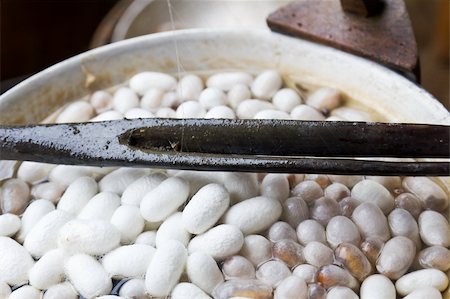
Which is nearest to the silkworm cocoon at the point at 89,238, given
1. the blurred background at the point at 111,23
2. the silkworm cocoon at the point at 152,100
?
the silkworm cocoon at the point at 152,100

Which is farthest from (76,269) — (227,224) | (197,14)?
(197,14)

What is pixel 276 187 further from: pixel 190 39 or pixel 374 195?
pixel 190 39

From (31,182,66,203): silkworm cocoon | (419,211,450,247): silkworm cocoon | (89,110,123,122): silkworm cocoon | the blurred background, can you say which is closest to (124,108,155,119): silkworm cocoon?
(89,110,123,122): silkworm cocoon

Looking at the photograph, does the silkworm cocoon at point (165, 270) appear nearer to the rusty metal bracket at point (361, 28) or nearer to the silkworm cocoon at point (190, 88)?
the silkworm cocoon at point (190, 88)

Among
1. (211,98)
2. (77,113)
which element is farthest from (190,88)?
(77,113)

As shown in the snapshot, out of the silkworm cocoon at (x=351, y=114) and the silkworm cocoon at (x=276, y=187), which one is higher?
the silkworm cocoon at (x=276, y=187)

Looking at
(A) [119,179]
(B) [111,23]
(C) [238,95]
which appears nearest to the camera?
(A) [119,179]
